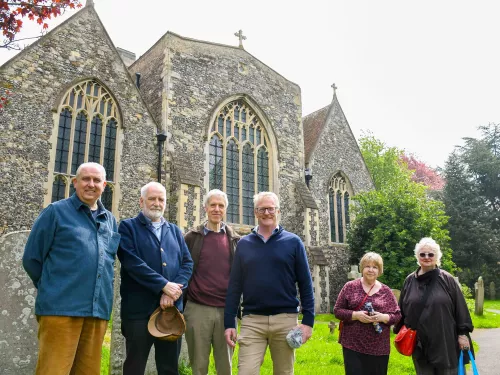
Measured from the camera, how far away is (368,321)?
4223mm

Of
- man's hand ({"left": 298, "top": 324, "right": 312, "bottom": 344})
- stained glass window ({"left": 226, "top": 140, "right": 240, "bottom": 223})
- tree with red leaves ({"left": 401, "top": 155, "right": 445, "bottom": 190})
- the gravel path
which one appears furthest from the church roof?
tree with red leaves ({"left": 401, "top": 155, "right": 445, "bottom": 190})

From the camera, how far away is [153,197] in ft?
13.3

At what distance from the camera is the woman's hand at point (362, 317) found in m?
4.22

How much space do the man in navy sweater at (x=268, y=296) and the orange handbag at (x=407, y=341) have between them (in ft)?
3.97

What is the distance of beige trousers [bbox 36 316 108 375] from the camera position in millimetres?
3176

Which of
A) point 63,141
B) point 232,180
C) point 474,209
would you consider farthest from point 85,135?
point 474,209

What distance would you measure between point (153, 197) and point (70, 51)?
10.1 meters

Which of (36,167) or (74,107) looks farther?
(74,107)

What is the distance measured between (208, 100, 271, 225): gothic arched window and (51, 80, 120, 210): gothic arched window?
357 centimetres

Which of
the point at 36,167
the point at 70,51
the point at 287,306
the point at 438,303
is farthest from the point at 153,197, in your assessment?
the point at 70,51

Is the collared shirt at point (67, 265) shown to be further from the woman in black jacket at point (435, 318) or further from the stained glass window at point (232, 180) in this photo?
the stained glass window at point (232, 180)

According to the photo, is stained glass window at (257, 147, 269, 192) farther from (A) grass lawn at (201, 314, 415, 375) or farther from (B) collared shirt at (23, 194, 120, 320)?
(B) collared shirt at (23, 194, 120, 320)

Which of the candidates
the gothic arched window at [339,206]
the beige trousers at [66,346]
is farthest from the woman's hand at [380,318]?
the gothic arched window at [339,206]

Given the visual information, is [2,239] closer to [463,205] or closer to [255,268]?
[255,268]
